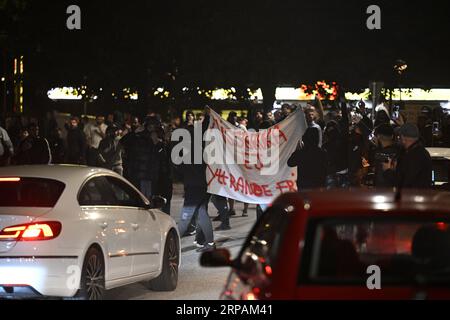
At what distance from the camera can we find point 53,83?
40656mm

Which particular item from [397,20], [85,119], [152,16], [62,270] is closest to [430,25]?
[397,20]

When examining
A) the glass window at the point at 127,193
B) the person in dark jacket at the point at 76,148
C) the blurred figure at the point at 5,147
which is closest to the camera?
the glass window at the point at 127,193

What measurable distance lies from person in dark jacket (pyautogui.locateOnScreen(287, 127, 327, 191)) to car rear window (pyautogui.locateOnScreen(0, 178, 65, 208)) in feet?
15.5

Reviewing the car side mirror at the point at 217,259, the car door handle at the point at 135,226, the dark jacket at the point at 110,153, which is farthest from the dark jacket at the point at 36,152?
the car side mirror at the point at 217,259

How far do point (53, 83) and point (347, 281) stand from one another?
35.8 m

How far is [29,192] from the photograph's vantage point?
1051cm

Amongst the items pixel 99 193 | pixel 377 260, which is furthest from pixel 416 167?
pixel 377 260

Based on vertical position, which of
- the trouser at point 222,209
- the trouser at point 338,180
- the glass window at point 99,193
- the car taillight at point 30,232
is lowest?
the trouser at point 222,209

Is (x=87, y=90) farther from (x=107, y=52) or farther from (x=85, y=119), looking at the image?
(x=85, y=119)

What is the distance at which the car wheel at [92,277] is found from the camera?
9898mm

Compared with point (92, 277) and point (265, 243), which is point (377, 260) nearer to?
point (265, 243)

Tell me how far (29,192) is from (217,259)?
429 cm

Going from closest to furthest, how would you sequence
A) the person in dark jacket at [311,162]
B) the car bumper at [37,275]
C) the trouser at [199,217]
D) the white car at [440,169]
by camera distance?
the car bumper at [37,275]
the person in dark jacket at [311,162]
the white car at [440,169]
the trouser at [199,217]

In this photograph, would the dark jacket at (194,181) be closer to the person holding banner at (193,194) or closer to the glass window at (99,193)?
the person holding banner at (193,194)
